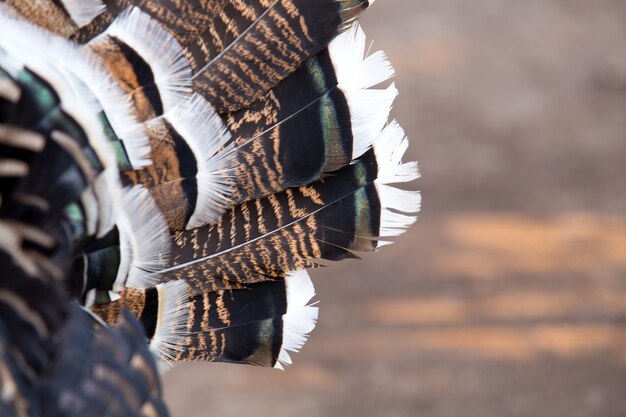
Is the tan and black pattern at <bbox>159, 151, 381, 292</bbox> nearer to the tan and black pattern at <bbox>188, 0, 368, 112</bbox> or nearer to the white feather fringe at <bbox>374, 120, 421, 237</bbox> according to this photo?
the white feather fringe at <bbox>374, 120, 421, 237</bbox>

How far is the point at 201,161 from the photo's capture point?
242cm

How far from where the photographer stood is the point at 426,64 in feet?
26.3

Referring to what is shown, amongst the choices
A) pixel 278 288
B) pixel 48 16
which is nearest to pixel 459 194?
pixel 278 288

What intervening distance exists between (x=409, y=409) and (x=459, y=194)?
212 centimetres

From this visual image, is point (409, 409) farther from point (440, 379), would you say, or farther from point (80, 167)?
point (80, 167)

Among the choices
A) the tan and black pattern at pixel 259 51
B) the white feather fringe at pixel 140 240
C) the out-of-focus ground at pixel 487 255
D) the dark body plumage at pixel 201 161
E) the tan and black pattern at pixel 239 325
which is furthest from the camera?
the out-of-focus ground at pixel 487 255

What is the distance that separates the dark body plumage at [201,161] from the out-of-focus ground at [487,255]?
9.14 feet

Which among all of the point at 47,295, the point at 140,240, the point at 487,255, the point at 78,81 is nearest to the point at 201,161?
the point at 140,240

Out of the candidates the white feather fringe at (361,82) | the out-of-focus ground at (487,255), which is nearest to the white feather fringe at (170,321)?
the white feather fringe at (361,82)

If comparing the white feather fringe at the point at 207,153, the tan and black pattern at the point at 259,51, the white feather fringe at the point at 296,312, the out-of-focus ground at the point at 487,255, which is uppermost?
the tan and black pattern at the point at 259,51

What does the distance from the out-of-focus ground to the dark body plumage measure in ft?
9.14

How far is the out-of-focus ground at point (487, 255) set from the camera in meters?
5.23

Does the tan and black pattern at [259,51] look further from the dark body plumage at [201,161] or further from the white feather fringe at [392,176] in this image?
the white feather fringe at [392,176]

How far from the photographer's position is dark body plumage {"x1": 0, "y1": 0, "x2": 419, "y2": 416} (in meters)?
2.10
